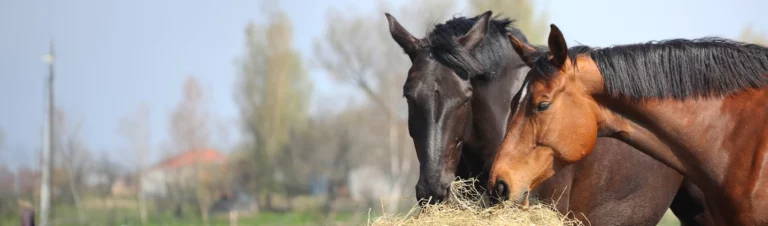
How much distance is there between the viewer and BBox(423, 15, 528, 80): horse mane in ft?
15.4

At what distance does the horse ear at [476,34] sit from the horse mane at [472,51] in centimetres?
4

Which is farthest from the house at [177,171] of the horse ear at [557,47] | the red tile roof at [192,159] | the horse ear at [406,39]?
the horse ear at [557,47]

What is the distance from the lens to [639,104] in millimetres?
3998

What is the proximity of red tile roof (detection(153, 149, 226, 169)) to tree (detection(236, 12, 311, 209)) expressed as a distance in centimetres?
265

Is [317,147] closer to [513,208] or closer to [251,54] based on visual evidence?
[251,54]

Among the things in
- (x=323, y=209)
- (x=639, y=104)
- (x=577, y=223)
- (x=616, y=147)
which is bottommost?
(x=323, y=209)

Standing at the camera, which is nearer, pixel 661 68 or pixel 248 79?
pixel 661 68

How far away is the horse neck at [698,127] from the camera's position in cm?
393

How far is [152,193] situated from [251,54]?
9.75 meters

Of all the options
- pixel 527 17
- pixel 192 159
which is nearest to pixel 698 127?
pixel 527 17

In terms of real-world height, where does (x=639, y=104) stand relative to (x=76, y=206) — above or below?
above

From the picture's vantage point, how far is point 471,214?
4.04m

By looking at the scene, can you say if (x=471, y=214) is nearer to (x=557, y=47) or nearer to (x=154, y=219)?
(x=557, y=47)

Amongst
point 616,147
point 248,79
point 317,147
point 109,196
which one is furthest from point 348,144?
point 616,147
